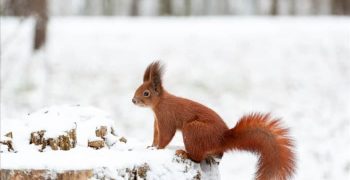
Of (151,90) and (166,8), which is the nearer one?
(151,90)

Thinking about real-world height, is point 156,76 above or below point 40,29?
above

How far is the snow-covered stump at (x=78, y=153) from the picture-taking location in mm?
3068

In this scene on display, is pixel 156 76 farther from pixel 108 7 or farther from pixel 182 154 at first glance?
pixel 108 7

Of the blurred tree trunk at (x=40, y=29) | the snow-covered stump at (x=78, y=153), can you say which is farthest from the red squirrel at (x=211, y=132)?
the blurred tree trunk at (x=40, y=29)

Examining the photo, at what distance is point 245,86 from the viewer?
10977 millimetres

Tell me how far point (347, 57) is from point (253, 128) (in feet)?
29.6

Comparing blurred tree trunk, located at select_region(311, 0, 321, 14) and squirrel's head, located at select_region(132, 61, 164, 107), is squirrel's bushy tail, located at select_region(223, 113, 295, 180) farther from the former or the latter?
blurred tree trunk, located at select_region(311, 0, 321, 14)

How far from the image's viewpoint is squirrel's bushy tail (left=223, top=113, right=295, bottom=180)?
3336 mm

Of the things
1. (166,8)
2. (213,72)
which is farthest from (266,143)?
(166,8)

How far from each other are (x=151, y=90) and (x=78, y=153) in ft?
2.22

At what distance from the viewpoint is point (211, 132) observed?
138 inches

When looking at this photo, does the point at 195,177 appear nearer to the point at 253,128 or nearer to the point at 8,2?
the point at 253,128

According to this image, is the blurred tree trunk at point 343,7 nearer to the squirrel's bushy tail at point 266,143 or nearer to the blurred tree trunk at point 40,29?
the blurred tree trunk at point 40,29

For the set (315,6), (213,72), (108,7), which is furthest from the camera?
(108,7)
